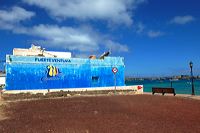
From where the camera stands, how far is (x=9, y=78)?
28500mm

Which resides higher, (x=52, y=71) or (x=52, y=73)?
(x=52, y=71)

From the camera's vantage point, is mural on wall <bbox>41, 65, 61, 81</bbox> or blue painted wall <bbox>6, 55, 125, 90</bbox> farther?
mural on wall <bbox>41, 65, 61, 81</bbox>

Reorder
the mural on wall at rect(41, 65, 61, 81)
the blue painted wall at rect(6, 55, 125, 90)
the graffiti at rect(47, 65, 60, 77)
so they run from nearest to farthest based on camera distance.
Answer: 1. the blue painted wall at rect(6, 55, 125, 90)
2. the mural on wall at rect(41, 65, 61, 81)
3. the graffiti at rect(47, 65, 60, 77)

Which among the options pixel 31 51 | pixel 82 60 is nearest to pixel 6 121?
pixel 82 60

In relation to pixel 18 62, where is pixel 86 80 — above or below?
below

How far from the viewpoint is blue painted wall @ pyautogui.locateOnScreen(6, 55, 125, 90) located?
1138 inches

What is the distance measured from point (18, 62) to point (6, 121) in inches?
682

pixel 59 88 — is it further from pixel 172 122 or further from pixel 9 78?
pixel 172 122

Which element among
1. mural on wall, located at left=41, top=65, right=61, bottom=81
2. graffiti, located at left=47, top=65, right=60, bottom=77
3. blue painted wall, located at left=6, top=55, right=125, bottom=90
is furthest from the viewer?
graffiti, located at left=47, top=65, right=60, bottom=77

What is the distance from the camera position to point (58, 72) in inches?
1248

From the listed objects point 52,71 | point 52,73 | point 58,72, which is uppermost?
point 52,71

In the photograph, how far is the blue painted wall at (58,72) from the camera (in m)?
28.9

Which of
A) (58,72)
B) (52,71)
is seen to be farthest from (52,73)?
(58,72)

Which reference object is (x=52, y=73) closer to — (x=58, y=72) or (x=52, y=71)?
(x=52, y=71)
